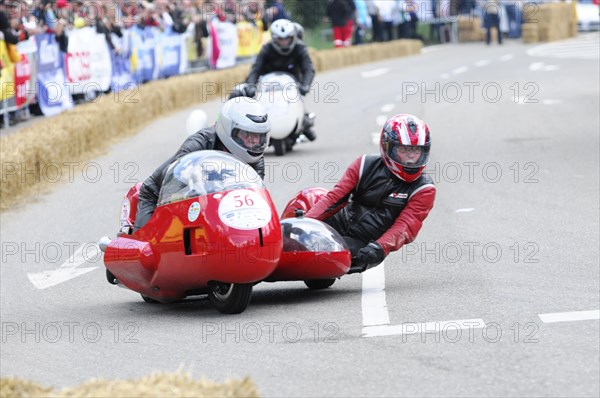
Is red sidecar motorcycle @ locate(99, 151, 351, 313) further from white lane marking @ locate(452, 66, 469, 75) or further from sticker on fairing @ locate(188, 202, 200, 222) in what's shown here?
white lane marking @ locate(452, 66, 469, 75)

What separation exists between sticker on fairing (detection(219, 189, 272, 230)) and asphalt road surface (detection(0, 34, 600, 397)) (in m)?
0.62

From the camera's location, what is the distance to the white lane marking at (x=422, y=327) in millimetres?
7512

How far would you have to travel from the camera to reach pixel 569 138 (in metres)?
18.7

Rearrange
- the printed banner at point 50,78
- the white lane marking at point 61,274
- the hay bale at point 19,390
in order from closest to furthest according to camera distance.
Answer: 1. the hay bale at point 19,390
2. the white lane marking at point 61,274
3. the printed banner at point 50,78

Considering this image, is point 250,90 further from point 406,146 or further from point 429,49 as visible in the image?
point 429,49

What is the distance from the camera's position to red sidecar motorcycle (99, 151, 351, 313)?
26.6 feet

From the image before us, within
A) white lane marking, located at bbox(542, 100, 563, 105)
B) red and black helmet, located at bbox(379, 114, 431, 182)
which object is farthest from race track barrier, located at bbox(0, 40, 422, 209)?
white lane marking, located at bbox(542, 100, 563, 105)

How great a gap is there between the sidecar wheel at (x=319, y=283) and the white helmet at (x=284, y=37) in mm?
8309

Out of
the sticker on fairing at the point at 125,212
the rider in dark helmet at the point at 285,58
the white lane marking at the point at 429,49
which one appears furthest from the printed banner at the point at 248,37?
the sticker on fairing at the point at 125,212

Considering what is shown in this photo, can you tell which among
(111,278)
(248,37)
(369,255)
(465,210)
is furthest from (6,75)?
(248,37)

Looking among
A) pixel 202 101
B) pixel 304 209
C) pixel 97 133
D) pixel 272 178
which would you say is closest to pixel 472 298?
pixel 304 209

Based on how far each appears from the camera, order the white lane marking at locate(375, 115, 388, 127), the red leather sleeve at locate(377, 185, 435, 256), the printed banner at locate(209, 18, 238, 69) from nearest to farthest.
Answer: the red leather sleeve at locate(377, 185, 435, 256), the white lane marking at locate(375, 115, 388, 127), the printed banner at locate(209, 18, 238, 69)

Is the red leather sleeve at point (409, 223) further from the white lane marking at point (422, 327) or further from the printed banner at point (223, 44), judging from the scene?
the printed banner at point (223, 44)

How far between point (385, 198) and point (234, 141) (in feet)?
4.02
